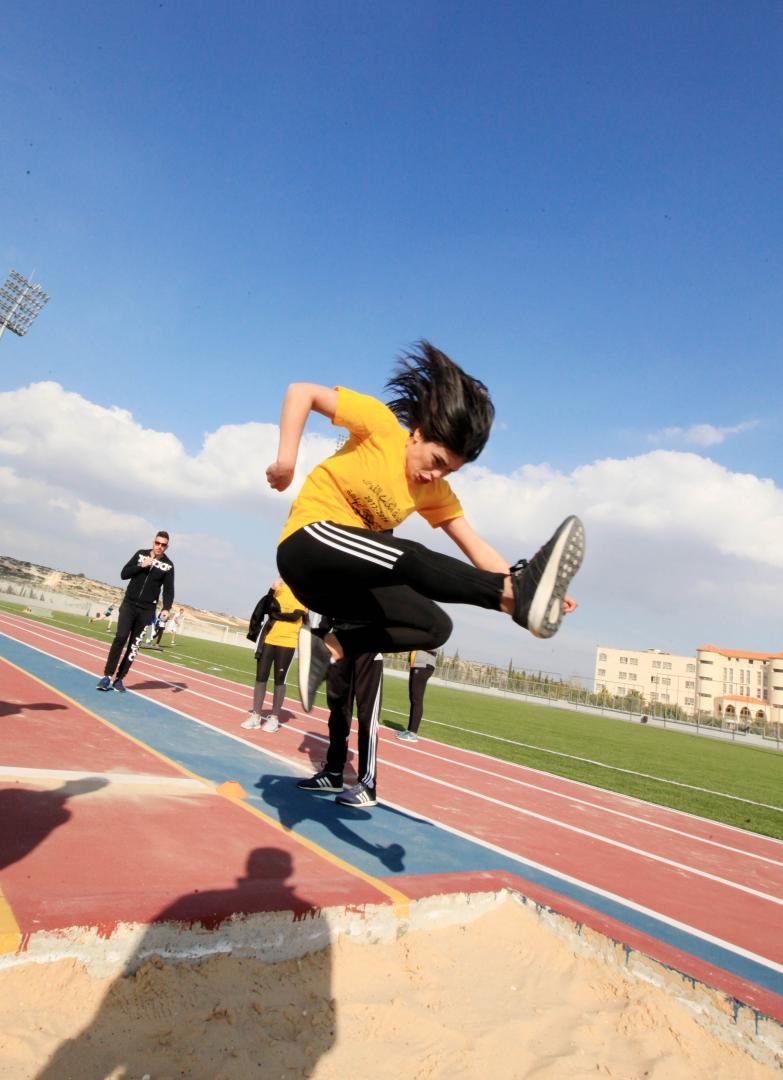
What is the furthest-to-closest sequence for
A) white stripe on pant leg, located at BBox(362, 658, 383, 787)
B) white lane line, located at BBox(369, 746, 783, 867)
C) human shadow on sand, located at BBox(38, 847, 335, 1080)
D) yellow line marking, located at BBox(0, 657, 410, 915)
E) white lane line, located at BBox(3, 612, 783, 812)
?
white lane line, located at BBox(3, 612, 783, 812) → white lane line, located at BBox(369, 746, 783, 867) → white stripe on pant leg, located at BBox(362, 658, 383, 787) → yellow line marking, located at BBox(0, 657, 410, 915) → human shadow on sand, located at BBox(38, 847, 335, 1080)

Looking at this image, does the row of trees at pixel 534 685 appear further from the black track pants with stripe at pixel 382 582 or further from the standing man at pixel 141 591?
the black track pants with stripe at pixel 382 582

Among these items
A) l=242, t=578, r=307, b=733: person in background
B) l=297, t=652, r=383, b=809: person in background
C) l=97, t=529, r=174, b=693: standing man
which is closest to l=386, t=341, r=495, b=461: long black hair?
l=297, t=652, r=383, b=809: person in background

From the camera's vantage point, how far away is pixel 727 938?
3.15 m

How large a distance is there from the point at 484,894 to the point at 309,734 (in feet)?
17.9

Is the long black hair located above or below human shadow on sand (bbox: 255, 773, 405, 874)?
above

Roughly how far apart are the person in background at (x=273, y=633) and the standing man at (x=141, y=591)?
4.14 feet

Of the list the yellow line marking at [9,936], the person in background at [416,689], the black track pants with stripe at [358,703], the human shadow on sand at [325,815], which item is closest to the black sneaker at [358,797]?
the human shadow on sand at [325,815]

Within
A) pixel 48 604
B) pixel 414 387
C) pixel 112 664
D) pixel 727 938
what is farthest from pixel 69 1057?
pixel 48 604

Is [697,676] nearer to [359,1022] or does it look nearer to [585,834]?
[585,834]

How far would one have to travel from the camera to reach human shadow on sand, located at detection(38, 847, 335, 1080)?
1.60m

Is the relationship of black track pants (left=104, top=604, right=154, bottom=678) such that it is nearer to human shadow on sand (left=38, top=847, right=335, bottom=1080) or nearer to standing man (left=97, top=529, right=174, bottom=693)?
standing man (left=97, top=529, right=174, bottom=693)

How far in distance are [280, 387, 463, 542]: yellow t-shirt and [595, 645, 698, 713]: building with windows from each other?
3969 inches

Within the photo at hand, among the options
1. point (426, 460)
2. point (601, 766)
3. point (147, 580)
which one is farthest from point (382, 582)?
point (601, 766)

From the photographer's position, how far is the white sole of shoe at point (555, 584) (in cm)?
229
